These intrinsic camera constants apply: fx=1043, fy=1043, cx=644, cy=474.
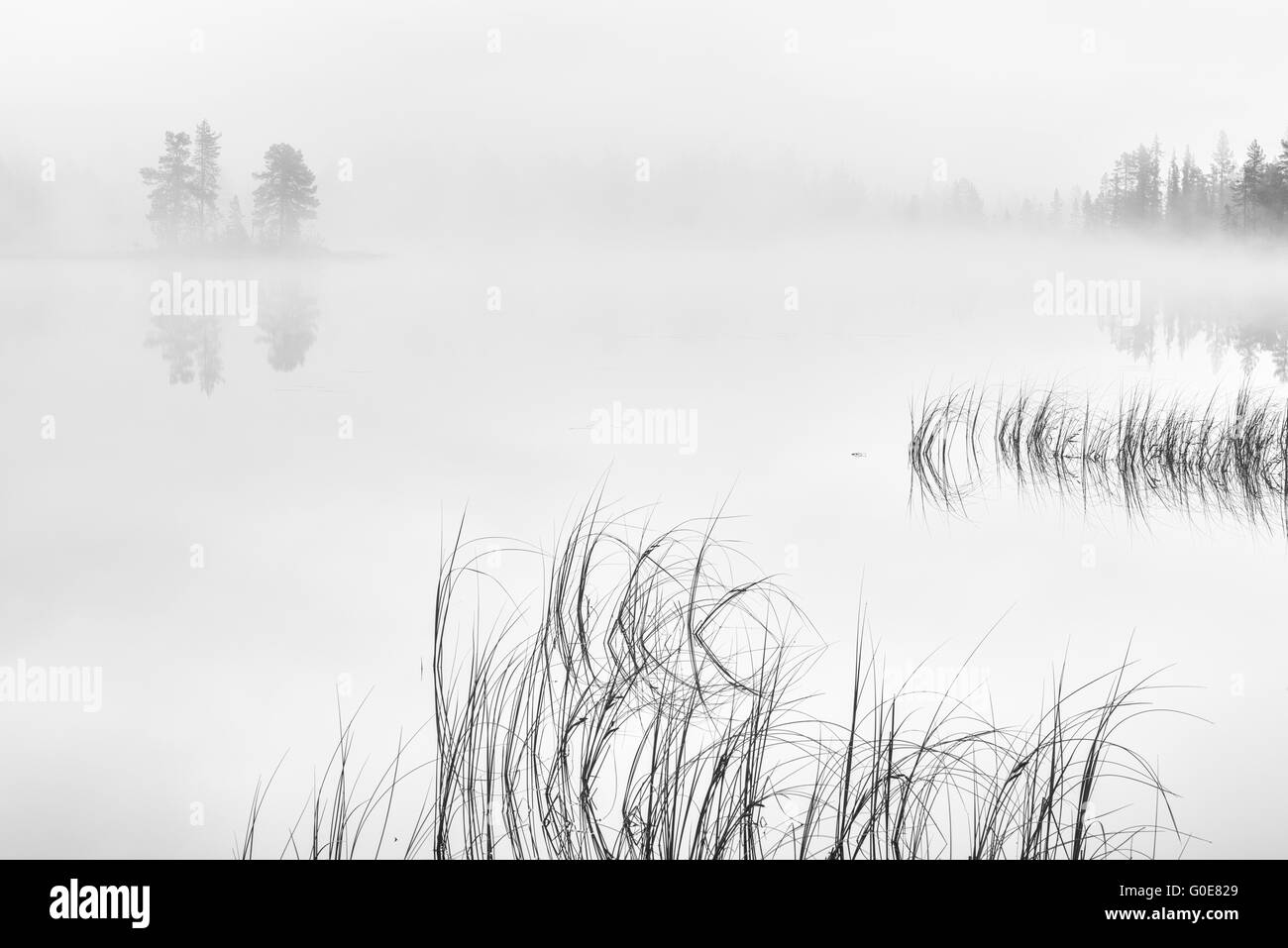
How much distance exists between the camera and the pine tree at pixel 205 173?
33.4 metres

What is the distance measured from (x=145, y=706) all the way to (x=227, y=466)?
3891mm

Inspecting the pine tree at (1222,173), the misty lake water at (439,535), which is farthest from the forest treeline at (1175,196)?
the misty lake water at (439,535)

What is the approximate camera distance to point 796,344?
14.2 meters

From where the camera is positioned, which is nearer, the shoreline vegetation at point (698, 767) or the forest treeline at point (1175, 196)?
the shoreline vegetation at point (698, 767)

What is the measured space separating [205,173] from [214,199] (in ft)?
2.84
